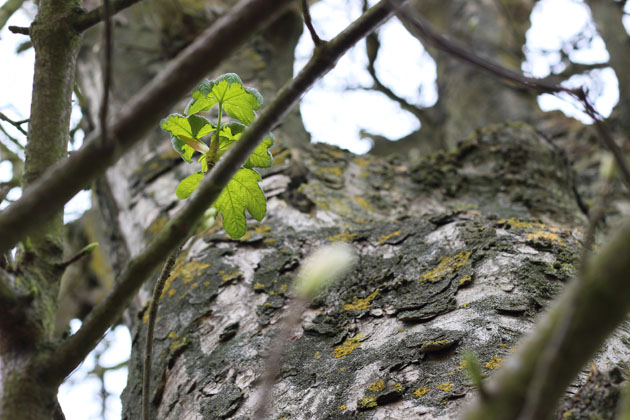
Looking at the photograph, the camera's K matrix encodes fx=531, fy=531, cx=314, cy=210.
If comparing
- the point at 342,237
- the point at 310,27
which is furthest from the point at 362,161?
the point at 310,27

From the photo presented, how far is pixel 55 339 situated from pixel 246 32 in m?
0.47

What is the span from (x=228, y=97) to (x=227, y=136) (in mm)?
71

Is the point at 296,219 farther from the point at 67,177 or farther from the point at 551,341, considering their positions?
the point at 551,341

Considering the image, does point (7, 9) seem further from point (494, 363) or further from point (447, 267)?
point (494, 363)

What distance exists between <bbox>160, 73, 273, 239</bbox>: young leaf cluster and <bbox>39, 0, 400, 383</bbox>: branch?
0.60 feet

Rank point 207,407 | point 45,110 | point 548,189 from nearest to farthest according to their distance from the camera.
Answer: point 45,110 → point 207,407 → point 548,189

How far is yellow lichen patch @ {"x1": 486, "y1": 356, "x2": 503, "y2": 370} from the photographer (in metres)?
0.94

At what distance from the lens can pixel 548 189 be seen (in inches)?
74.9

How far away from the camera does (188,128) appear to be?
0.99m

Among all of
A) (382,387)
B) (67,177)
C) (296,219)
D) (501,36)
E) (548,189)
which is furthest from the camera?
(501,36)

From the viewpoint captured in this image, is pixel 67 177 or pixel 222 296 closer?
pixel 67 177

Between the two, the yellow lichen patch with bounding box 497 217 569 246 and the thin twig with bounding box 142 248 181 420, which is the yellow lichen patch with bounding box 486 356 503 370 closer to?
the yellow lichen patch with bounding box 497 217 569 246

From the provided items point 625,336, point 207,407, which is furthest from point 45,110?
point 625,336

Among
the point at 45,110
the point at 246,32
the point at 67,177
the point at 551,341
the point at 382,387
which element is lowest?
the point at 551,341
